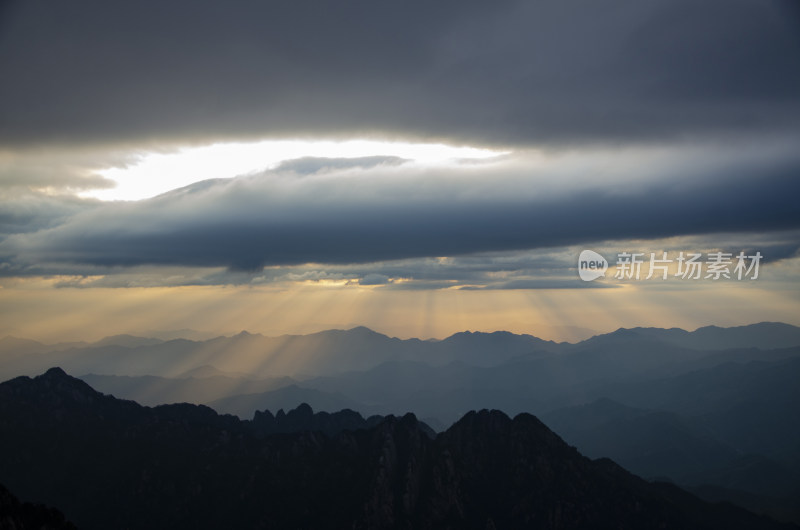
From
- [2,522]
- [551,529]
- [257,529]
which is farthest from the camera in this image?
[551,529]

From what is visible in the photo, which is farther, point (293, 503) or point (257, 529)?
point (293, 503)

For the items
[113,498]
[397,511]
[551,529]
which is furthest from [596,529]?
[113,498]

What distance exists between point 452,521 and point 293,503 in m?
62.6

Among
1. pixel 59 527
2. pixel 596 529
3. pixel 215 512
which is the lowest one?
pixel 596 529

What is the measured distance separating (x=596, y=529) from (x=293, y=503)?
119191 mm

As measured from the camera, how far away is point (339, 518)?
632 ft

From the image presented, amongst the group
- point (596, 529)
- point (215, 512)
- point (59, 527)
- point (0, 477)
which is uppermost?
point (59, 527)

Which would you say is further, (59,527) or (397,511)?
(397,511)

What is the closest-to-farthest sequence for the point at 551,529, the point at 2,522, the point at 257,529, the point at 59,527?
the point at 2,522 → the point at 59,527 → the point at 257,529 → the point at 551,529

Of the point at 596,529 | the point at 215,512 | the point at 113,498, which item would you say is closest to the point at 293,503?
the point at 215,512

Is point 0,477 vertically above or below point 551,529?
above

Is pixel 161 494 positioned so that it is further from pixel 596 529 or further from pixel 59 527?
pixel 596 529

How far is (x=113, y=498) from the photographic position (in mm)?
197000

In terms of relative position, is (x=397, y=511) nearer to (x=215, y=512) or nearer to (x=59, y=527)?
(x=215, y=512)
